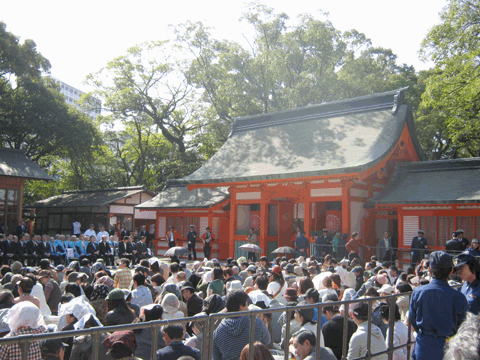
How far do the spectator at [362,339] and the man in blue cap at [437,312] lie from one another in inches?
22.3

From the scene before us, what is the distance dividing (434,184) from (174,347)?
1376 centimetres

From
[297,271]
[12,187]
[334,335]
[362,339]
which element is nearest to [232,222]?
[297,271]

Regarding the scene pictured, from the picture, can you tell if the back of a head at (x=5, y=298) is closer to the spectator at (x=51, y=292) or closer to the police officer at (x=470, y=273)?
the spectator at (x=51, y=292)

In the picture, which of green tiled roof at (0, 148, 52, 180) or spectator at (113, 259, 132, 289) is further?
green tiled roof at (0, 148, 52, 180)

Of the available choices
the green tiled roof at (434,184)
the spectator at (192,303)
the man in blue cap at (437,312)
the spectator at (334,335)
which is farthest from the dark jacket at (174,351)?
the green tiled roof at (434,184)

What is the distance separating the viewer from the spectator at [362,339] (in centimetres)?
467

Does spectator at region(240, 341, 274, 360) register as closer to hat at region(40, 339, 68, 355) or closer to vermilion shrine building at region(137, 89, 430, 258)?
hat at region(40, 339, 68, 355)

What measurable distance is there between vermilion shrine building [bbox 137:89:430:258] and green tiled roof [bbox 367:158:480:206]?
2.86ft

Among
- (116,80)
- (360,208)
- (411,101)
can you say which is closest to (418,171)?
(360,208)

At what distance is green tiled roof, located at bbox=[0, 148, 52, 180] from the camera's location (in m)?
23.0

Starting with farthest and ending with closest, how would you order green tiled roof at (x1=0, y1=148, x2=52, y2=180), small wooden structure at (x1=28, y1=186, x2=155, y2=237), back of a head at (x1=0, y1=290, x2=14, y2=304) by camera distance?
small wooden structure at (x1=28, y1=186, x2=155, y2=237), green tiled roof at (x1=0, y1=148, x2=52, y2=180), back of a head at (x1=0, y1=290, x2=14, y2=304)

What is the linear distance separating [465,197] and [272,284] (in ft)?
27.5

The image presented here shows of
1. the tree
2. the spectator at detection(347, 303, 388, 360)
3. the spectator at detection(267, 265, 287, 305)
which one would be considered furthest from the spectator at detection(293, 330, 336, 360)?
the tree

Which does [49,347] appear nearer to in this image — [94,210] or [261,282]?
[261,282]
